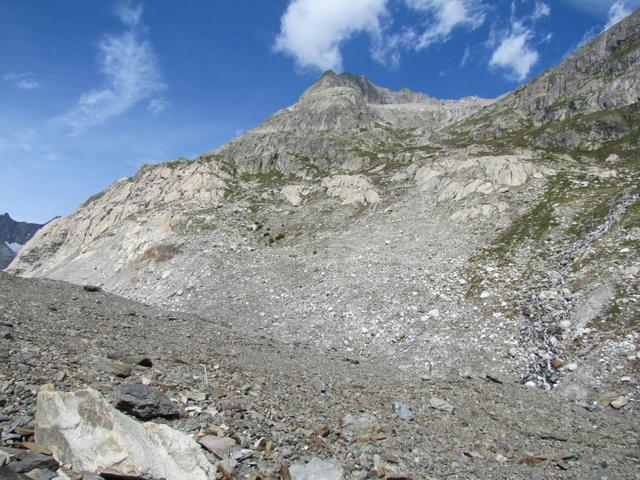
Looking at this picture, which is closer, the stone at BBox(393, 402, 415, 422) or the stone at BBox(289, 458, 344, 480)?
the stone at BBox(289, 458, 344, 480)

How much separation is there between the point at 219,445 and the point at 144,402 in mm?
2317

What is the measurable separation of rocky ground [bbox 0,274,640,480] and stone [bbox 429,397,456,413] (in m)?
0.05

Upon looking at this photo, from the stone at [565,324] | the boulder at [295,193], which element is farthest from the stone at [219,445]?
the boulder at [295,193]

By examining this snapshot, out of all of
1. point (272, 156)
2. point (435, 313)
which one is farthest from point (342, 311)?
point (272, 156)

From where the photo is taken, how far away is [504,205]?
44969mm

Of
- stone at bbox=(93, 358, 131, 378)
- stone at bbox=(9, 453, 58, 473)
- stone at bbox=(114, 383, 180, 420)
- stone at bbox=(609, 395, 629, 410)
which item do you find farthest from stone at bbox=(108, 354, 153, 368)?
stone at bbox=(609, 395, 629, 410)

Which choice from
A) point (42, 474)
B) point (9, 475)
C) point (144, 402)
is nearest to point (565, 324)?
point (144, 402)

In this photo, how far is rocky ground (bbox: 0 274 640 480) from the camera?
33.2ft

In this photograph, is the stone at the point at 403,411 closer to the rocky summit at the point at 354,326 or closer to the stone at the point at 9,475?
the rocky summit at the point at 354,326

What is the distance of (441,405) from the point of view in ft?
51.7

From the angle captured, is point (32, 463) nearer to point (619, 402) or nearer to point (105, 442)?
point (105, 442)

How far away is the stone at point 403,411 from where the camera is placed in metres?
14.2

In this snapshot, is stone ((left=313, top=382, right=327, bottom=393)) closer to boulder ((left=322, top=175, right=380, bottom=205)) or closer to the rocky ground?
the rocky ground

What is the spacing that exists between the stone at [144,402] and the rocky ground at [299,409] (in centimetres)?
5
